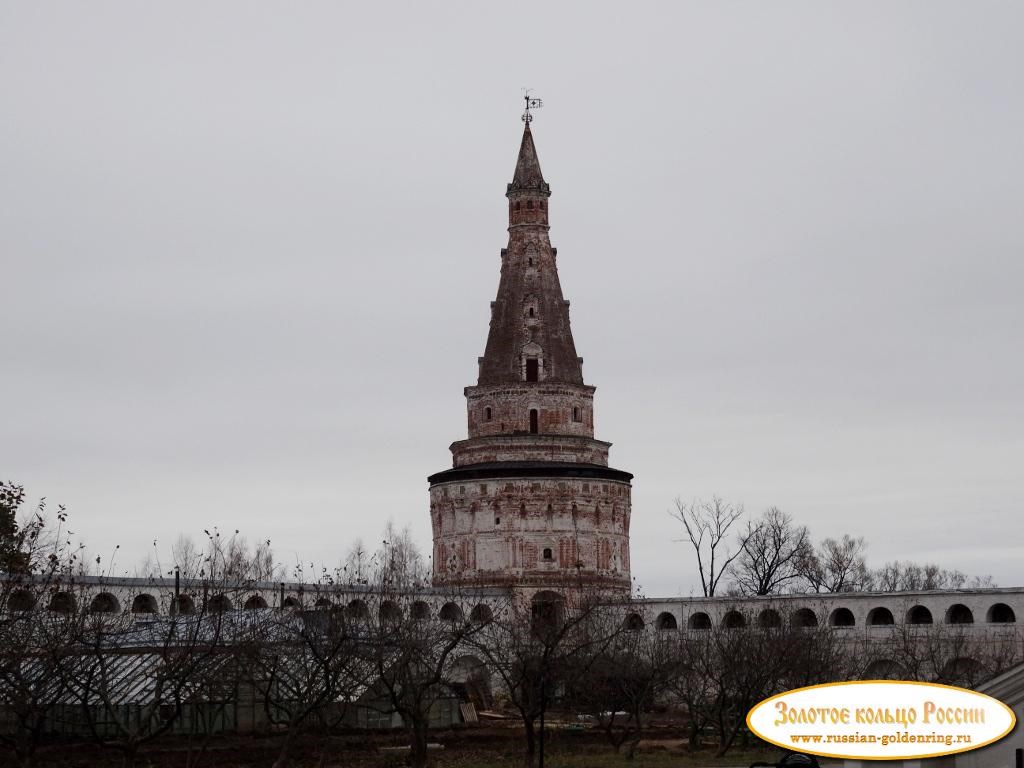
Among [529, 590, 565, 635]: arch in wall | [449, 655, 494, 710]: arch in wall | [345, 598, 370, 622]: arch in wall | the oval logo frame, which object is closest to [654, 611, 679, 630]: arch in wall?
[529, 590, 565, 635]: arch in wall

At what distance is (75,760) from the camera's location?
33781mm

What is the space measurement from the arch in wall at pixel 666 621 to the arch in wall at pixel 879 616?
890 centimetres

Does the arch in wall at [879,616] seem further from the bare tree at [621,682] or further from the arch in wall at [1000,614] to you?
the bare tree at [621,682]

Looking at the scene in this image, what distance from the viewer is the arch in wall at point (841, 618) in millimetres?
61375

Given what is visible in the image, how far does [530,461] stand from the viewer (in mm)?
64812

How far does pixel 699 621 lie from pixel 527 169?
2165 centimetres

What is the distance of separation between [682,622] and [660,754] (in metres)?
27.3

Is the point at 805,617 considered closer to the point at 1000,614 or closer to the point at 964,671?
the point at 1000,614

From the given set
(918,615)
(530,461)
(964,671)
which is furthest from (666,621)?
(964,671)

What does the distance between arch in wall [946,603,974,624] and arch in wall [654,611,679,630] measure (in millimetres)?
12302

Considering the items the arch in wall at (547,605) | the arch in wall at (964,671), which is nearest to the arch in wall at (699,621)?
the arch in wall at (547,605)

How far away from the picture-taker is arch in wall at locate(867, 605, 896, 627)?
60.2m

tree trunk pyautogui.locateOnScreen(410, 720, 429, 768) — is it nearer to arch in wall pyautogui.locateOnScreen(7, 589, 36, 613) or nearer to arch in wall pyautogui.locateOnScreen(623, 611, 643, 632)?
arch in wall pyautogui.locateOnScreen(7, 589, 36, 613)

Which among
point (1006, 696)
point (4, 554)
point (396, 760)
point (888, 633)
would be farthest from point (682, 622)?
point (1006, 696)
